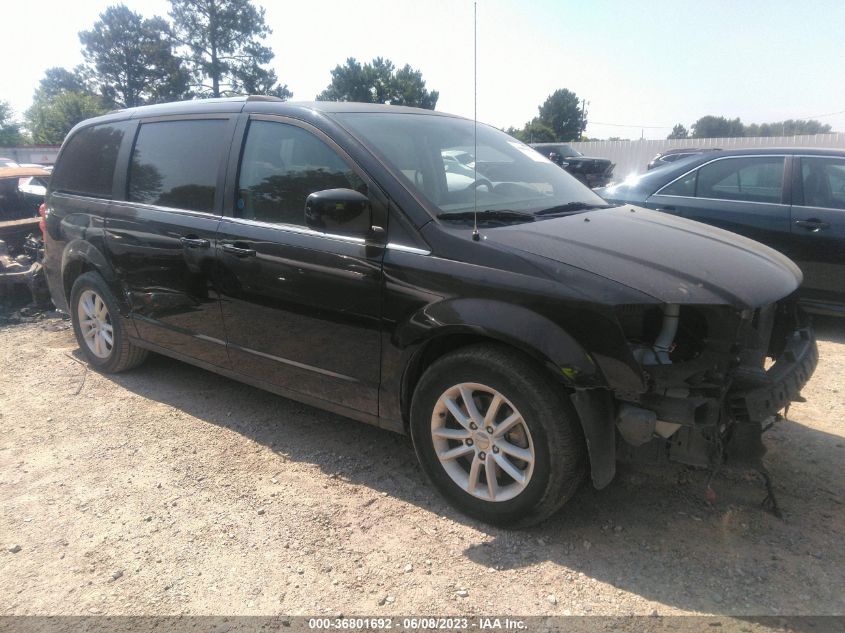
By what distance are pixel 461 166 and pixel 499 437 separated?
150cm

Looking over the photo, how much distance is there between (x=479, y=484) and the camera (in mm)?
2777

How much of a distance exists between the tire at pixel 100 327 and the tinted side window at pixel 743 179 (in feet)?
16.7

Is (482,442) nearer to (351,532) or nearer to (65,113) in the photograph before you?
(351,532)

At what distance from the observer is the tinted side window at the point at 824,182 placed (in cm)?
512

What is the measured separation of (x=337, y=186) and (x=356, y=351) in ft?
2.72

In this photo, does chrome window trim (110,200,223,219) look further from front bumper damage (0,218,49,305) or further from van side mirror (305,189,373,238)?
front bumper damage (0,218,49,305)

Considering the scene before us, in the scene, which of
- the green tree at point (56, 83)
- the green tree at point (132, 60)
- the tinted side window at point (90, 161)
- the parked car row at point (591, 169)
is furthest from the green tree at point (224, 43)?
the tinted side window at point (90, 161)

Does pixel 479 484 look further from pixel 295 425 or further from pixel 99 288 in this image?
pixel 99 288

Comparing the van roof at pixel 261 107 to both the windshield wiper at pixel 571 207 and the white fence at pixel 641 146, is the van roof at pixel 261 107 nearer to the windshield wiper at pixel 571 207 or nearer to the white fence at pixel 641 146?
the windshield wiper at pixel 571 207

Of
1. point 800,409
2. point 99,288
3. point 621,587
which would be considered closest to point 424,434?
point 621,587

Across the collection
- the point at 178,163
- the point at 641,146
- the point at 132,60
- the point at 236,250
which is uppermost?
the point at 132,60

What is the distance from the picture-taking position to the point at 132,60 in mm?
54062

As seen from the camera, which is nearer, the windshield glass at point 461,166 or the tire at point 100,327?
the windshield glass at point 461,166

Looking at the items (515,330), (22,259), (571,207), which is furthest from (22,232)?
(515,330)
